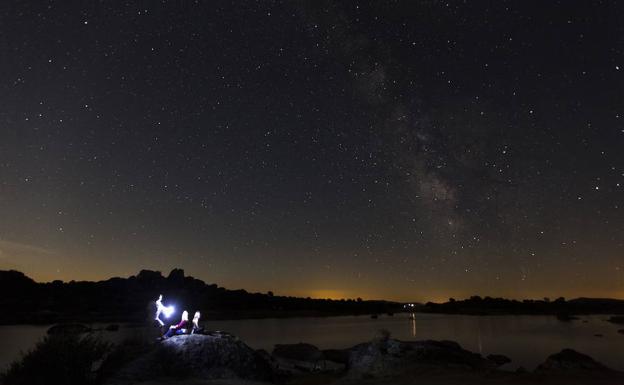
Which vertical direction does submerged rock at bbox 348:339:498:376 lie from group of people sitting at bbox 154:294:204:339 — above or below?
below

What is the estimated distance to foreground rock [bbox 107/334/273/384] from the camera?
20.1m

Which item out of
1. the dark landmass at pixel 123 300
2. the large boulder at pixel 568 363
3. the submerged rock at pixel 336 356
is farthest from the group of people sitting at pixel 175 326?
A: the dark landmass at pixel 123 300

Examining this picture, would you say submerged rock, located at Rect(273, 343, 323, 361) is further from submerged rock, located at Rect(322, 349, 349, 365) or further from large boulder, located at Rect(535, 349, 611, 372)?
large boulder, located at Rect(535, 349, 611, 372)

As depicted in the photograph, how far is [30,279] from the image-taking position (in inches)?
5630

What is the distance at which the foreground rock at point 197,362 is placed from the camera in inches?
793

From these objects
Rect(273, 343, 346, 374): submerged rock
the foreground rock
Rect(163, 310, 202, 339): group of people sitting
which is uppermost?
Rect(163, 310, 202, 339): group of people sitting

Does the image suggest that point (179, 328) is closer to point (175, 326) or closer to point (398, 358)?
point (175, 326)

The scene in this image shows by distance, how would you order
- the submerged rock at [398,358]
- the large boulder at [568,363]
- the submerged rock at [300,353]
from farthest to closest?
the submerged rock at [300,353] → the large boulder at [568,363] → the submerged rock at [398,358]

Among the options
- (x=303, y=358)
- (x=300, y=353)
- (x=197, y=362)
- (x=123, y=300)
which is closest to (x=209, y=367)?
(x=197, y=362)

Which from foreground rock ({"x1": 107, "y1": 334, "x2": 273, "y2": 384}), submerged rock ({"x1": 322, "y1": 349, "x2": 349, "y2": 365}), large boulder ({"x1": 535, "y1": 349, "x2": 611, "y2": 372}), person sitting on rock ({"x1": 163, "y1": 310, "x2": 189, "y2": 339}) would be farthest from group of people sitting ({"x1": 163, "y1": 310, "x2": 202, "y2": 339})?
large boulder ({"x1": 535, "y1": 349, "x2": 611, "y2": 372})

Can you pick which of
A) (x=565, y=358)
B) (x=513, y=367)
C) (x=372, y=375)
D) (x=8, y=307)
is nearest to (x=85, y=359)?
(x=372, y=375)

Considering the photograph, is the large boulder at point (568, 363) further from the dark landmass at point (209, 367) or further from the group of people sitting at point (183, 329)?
the group of people sitting at point (183, 329)

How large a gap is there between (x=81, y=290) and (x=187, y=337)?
134 meters

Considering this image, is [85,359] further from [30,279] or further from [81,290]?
[30,279]
